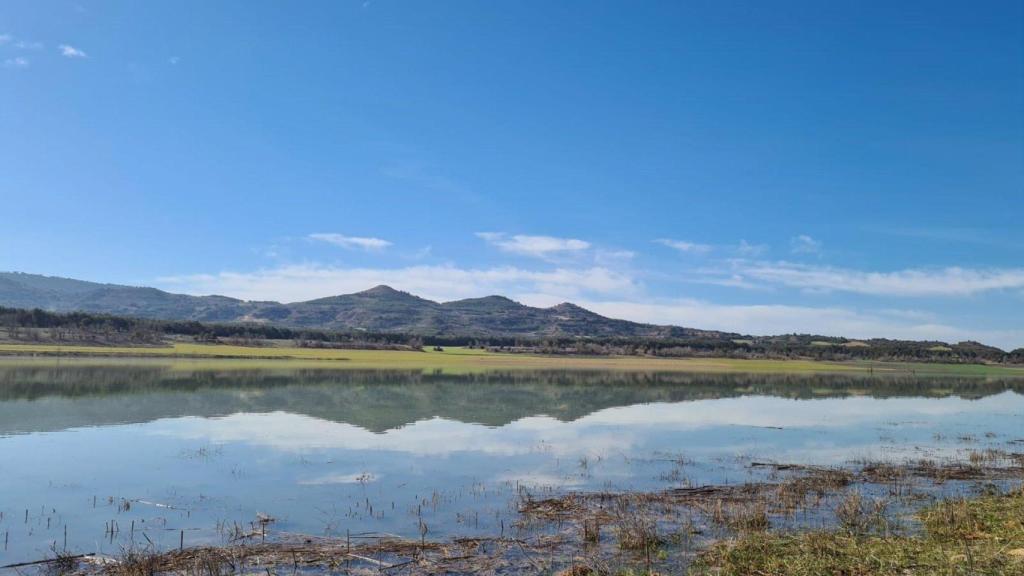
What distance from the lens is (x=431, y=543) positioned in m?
11.5

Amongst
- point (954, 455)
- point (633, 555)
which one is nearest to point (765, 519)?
point (633, 555)

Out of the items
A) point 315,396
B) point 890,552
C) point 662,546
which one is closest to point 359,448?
point 662,546

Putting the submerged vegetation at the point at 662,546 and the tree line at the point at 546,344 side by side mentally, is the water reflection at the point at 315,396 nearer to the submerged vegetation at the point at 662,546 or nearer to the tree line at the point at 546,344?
the submerged vegetation at the point at 662,546

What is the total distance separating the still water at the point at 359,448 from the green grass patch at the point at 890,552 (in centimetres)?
444

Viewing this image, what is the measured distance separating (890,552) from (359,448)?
1596 cm

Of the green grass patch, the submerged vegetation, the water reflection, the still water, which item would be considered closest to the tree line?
the water reflection

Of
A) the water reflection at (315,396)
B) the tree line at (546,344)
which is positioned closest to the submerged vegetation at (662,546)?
Answer: the water reflection at (315,396)

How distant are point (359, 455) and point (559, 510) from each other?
871cm

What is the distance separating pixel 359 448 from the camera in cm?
2222

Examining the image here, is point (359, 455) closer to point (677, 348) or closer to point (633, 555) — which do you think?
point (633, 555)

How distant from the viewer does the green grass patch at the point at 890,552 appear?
913 centimetres

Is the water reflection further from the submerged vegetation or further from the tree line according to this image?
the tree line

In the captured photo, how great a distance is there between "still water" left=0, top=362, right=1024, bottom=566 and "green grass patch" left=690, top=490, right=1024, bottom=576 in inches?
175

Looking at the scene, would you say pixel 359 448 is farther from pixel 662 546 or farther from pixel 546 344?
pixel 546 344
